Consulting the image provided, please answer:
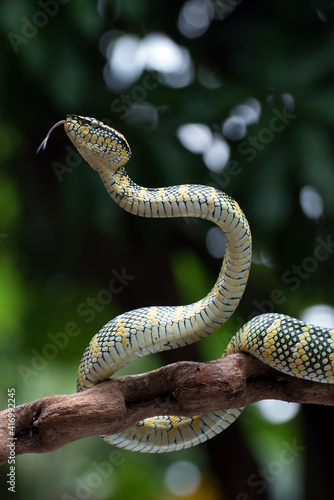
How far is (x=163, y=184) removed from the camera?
381 centimetres

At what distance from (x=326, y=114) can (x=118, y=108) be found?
1.23 meters

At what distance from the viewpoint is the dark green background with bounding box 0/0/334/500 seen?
376 centimetres

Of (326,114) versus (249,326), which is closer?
(249,326)

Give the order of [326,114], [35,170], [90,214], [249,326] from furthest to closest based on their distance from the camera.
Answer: [35,170], [90,214], [326,114], [249,326]

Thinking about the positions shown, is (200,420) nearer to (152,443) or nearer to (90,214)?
(152,443)

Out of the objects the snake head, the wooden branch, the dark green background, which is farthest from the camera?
the dark green background

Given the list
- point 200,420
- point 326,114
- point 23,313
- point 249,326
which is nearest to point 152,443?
point 200,420

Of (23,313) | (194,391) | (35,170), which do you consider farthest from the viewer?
(23,313)

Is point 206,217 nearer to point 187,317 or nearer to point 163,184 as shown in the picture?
point 187,317

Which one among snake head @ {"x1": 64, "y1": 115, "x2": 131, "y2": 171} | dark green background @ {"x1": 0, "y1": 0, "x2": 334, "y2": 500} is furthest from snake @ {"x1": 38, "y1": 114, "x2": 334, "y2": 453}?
dark green background @ {"x1": 0, "y1": 0, "x2": 334, "y2": 500}

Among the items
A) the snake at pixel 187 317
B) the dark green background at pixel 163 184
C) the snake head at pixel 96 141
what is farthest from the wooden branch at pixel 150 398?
the dark green background at pixel 163 184

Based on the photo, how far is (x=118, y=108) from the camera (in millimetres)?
4012

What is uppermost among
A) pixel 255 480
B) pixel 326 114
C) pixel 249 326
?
pixel 326 114

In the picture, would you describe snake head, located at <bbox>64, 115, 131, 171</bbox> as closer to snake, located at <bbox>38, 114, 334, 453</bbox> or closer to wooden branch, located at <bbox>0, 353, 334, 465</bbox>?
snake, located at <bbox>38, 114, 334, 453</bbox>
